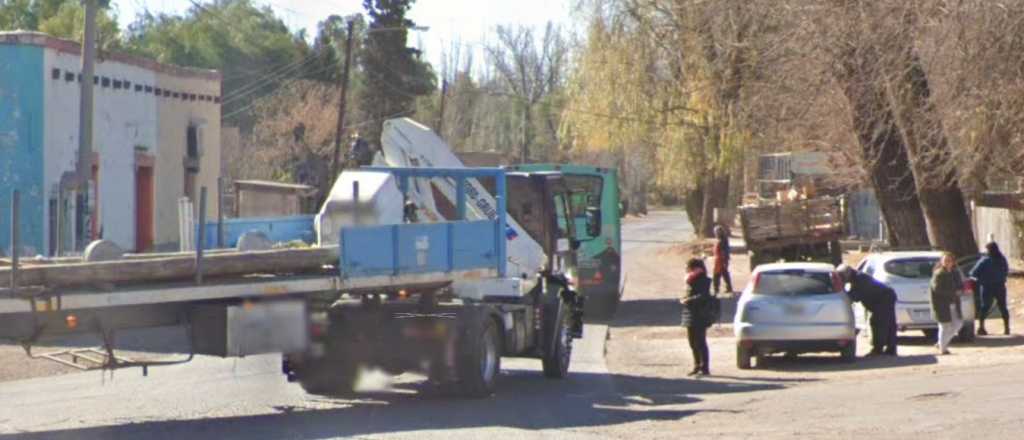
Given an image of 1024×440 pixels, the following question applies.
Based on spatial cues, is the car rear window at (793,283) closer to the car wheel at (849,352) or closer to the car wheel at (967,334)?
the car wheel at (849,352)

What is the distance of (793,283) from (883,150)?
29.2 feet

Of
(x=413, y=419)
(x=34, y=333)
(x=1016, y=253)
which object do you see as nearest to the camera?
(x=34, y=333)

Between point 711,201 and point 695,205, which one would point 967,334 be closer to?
point 711,201

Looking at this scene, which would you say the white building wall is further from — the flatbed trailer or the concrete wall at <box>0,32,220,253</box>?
the flatbed trailer

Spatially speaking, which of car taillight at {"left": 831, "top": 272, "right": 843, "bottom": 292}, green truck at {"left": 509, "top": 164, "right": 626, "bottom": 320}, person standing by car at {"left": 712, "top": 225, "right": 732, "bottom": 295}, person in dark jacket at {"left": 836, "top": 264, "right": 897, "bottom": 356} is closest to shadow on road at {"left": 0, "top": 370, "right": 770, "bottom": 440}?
car taillight at {"left": 831, "top": 272, "right": 843, "bottom": 292}

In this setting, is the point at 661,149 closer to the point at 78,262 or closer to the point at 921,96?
the point at 921,96

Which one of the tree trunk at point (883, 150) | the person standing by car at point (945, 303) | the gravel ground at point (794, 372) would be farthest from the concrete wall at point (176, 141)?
the person standing by car at point (945, 303)

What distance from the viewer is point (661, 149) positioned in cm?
5334

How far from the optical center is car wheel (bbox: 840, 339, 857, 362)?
70.5ft

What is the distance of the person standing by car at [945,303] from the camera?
2244cm

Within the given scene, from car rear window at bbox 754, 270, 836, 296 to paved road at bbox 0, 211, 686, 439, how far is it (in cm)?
278

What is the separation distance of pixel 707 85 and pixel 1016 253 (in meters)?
9.31

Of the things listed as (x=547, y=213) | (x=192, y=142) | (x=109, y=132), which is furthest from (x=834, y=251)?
(x=547, y=213)

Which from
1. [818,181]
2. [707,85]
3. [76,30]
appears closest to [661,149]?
[818,181]
